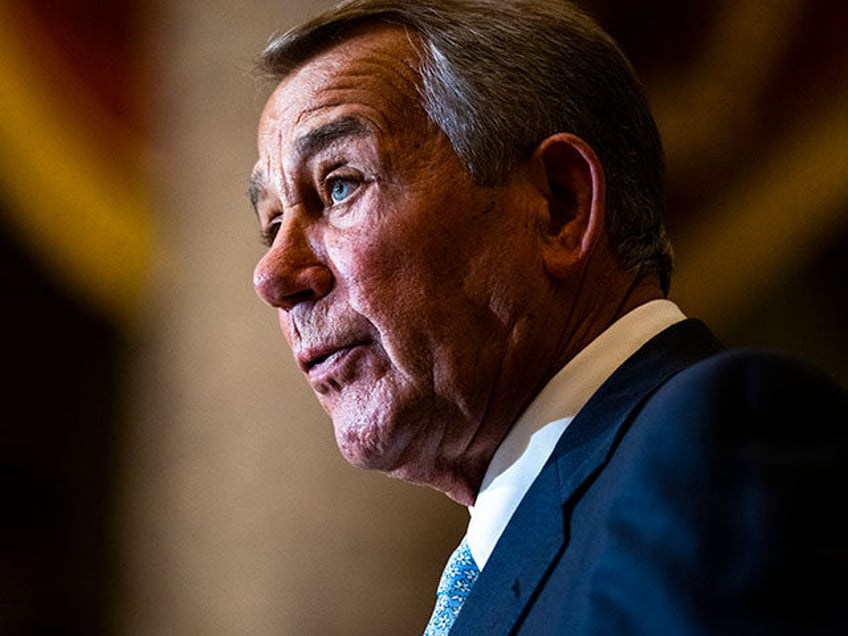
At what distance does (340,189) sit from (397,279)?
156 millimetres

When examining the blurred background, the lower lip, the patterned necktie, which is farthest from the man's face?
the blurred background

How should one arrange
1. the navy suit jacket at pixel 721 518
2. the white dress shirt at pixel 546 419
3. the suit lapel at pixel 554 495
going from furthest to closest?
the white dress shirt at pixel 546 419 < the suit lapel at pixel 554 495 < the navy suit jacket at pixel 721 518

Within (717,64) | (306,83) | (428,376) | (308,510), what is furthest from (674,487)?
(717,64)

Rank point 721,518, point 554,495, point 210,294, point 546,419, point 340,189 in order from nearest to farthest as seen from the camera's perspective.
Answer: point 721,518, point 554,495, point 546,419, point 340,189, point 210,294

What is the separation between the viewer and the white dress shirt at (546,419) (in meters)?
1.47

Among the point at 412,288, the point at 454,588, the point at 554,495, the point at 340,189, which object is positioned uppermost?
the point at 340,189

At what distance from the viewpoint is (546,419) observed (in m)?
1.49

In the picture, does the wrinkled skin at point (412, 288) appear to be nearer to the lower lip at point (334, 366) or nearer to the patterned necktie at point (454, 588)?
the lower lip at point (334, 366)

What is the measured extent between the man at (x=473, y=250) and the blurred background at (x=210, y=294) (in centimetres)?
130

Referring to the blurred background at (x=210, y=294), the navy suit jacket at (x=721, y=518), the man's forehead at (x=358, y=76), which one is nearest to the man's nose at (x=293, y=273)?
the man's forehead at (x=358, y=76)

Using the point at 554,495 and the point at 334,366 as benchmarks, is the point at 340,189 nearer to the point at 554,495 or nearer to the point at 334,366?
the point at 334,366

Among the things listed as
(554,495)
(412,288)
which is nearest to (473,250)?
(412,288)

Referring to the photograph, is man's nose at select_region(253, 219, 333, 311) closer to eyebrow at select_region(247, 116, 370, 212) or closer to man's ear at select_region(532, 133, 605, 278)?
eyebrow at select_region(247, 116, 370, 212)

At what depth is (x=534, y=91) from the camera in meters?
1.59
